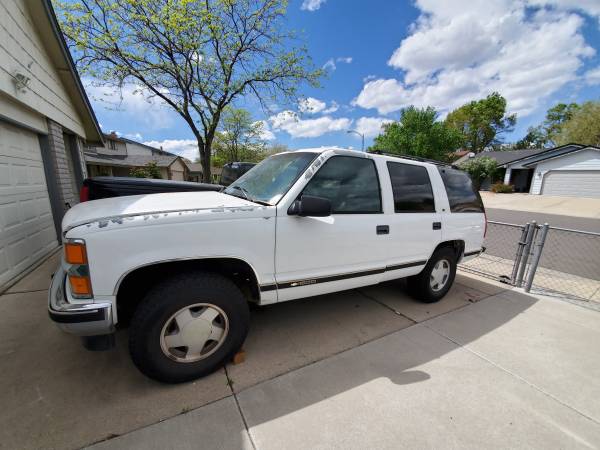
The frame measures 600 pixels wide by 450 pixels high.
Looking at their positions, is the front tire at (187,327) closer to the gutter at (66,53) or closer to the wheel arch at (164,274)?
the wheel arch at (164,274)

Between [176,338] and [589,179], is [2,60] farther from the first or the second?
[589,179]

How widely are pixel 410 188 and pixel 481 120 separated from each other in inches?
2272

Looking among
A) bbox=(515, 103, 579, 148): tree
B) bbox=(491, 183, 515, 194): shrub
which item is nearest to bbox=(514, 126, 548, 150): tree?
bbox=(515, 103, 579, 148): tree

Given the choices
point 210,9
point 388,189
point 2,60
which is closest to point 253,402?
point 388,189

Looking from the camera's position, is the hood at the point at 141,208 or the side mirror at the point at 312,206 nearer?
the hood at the point at 141,208

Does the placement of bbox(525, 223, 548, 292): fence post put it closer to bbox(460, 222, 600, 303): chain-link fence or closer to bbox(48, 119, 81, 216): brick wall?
bbox(460, 222, 600, 303): chain-link fence

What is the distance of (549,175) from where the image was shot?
2452 centimetres

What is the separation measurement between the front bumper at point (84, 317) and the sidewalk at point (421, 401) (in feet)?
2.30

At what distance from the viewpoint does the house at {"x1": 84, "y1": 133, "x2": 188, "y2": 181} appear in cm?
2419

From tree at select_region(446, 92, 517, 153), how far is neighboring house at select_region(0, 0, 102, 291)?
55280mm

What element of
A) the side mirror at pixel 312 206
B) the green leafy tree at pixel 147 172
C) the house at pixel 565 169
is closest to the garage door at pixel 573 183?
the house at pixel 565 169

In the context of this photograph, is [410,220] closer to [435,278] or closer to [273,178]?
[435,278]

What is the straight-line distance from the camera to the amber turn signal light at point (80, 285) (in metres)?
1.73

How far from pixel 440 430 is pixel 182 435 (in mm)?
1751
